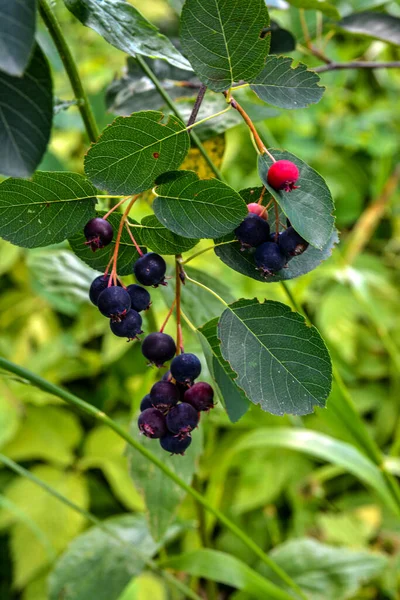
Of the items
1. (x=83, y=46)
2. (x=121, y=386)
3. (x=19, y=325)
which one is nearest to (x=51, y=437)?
(x=121, y=386)

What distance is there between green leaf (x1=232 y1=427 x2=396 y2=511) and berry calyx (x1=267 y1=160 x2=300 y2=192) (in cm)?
59

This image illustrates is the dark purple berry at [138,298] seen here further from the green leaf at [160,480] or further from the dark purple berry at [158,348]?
the green leaf at [160,480]

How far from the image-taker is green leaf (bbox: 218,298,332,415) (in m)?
0.35

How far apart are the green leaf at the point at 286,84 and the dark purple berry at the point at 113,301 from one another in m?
0.16

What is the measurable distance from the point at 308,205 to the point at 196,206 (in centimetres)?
7

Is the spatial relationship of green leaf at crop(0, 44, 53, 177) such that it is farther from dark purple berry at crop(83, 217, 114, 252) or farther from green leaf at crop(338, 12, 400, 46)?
green leaf at crop(338, 12, 400, 46)

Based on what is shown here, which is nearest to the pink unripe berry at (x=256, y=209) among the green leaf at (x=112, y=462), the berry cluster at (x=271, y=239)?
the berry cluster at (x=271, y=239)

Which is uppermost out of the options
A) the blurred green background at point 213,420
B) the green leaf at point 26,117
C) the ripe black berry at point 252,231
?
the green leaf at point 26,117

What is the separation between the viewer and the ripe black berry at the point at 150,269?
1.21ft

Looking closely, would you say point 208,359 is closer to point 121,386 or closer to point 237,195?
point 237,195

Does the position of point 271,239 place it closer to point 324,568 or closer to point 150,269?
point 150,269

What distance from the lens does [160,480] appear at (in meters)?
0.67

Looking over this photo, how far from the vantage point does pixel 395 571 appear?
3.69ft

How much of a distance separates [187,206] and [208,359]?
0.11 m
